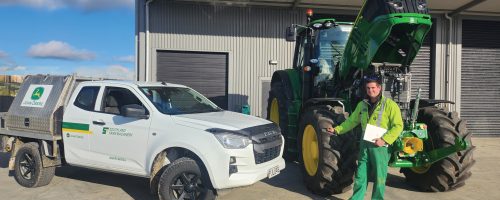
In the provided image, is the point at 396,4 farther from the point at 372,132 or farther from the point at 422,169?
the point at 422,169

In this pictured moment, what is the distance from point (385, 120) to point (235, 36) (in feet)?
31.3

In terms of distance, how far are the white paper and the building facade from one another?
29.3ft

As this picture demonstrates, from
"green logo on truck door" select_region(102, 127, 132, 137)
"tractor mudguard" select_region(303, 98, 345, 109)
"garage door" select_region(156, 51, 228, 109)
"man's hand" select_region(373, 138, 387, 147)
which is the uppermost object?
"garage door" select_region(156, 51, 228, 109)

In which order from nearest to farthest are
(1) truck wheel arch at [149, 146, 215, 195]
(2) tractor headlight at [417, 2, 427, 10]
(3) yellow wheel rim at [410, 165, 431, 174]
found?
(1) truck wheel arch at [149, 146, 215, 195] < (2) tractor headlight at [417, 2, 427, 10] < (3) yellow wheel rim at [410, 165, 431, 174]

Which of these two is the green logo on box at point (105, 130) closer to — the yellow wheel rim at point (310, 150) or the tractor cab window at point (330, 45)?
the yellow wheel rim at point (310, 150)

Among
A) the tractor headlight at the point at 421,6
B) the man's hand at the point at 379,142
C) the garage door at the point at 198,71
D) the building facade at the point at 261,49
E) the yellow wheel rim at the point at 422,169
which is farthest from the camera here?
the garage door at the point at 198,71

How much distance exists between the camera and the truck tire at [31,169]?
22.7 feet

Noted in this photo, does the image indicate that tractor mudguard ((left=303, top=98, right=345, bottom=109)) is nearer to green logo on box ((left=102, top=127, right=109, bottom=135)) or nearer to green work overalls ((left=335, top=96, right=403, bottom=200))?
green work overalls ((left=335, top=96, right=403, bottom=200))

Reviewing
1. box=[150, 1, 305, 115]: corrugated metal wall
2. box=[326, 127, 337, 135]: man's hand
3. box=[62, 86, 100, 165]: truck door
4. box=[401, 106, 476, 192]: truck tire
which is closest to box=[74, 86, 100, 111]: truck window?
box=[62, 86, 100, 165]: truck door

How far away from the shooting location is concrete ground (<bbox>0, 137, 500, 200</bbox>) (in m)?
6.46

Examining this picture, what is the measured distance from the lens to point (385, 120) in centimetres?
540

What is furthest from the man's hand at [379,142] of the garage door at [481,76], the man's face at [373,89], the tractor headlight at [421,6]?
the garage door at [481,76]

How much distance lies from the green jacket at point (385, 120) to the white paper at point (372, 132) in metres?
0.06

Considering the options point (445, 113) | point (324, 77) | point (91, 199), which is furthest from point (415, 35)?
point (91, 199)
